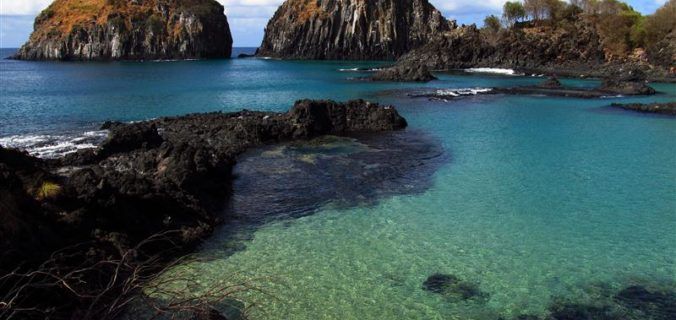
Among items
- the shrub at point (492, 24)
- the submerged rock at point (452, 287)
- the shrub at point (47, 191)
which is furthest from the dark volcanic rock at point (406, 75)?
the shrub at point (47, 191)

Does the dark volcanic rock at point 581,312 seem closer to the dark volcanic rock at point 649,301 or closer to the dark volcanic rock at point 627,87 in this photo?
the dark volcanic rock at point 649,301

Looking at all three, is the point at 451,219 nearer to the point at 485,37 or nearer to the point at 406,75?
the point at 406,75

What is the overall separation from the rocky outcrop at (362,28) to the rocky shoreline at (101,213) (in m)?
136

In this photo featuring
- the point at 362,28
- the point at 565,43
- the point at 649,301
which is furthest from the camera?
the point at 362,28

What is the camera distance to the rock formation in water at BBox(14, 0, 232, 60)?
533 ft

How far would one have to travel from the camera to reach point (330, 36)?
547ft

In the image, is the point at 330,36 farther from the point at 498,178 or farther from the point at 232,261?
the point at 232,261

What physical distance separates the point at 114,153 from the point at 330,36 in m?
142

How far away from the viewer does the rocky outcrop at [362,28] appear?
165750 millimetres

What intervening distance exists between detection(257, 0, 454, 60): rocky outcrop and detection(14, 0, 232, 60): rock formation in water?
28.1 metres

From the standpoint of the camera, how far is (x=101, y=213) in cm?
1764

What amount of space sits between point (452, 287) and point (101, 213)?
11031mm

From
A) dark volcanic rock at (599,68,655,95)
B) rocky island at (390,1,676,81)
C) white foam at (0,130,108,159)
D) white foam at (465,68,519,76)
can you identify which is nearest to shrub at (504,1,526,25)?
rocky island at (390,1,676,81)

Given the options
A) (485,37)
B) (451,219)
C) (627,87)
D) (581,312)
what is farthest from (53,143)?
(485,37)
